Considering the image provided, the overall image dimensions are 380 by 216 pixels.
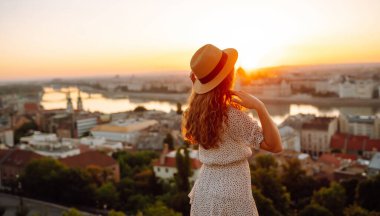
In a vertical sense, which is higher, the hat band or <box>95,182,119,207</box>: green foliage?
the hat band

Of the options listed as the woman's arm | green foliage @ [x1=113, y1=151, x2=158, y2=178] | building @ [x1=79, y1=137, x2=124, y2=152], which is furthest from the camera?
building @ [x1=79, y1=137, x2=124, y2=152]

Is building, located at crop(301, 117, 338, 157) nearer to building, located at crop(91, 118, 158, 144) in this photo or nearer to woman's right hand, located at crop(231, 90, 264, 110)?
building, located at crop(91, 118, 158, 144)

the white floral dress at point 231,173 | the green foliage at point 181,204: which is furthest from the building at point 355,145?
the white floral dress at point 231,173

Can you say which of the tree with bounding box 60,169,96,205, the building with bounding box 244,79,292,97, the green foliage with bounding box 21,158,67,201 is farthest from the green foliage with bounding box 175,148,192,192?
the building with bounding box 244,79,292,97

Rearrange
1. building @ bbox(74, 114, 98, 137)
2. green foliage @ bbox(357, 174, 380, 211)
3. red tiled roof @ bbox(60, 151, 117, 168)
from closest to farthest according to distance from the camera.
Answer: green foliage @ bbox(357, 174, 380, 211) < red tiled roof @ bbox(60, 151, 117, 168) < building @ bbox(74, 114, 98, 137)

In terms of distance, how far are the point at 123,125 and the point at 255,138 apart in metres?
14.2

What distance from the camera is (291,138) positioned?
1075cm

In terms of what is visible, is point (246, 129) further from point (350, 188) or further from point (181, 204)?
point (350, 188)

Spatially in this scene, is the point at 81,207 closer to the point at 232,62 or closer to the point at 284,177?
the point at 284,177

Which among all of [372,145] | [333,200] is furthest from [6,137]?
[333,200]

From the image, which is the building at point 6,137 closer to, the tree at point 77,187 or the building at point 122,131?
the building at point 122,131

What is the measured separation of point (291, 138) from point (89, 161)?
5.36 meters

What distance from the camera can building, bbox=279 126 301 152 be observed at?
10545 millimetres

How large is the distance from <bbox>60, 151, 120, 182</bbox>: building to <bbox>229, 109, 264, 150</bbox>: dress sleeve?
6.57 metres
